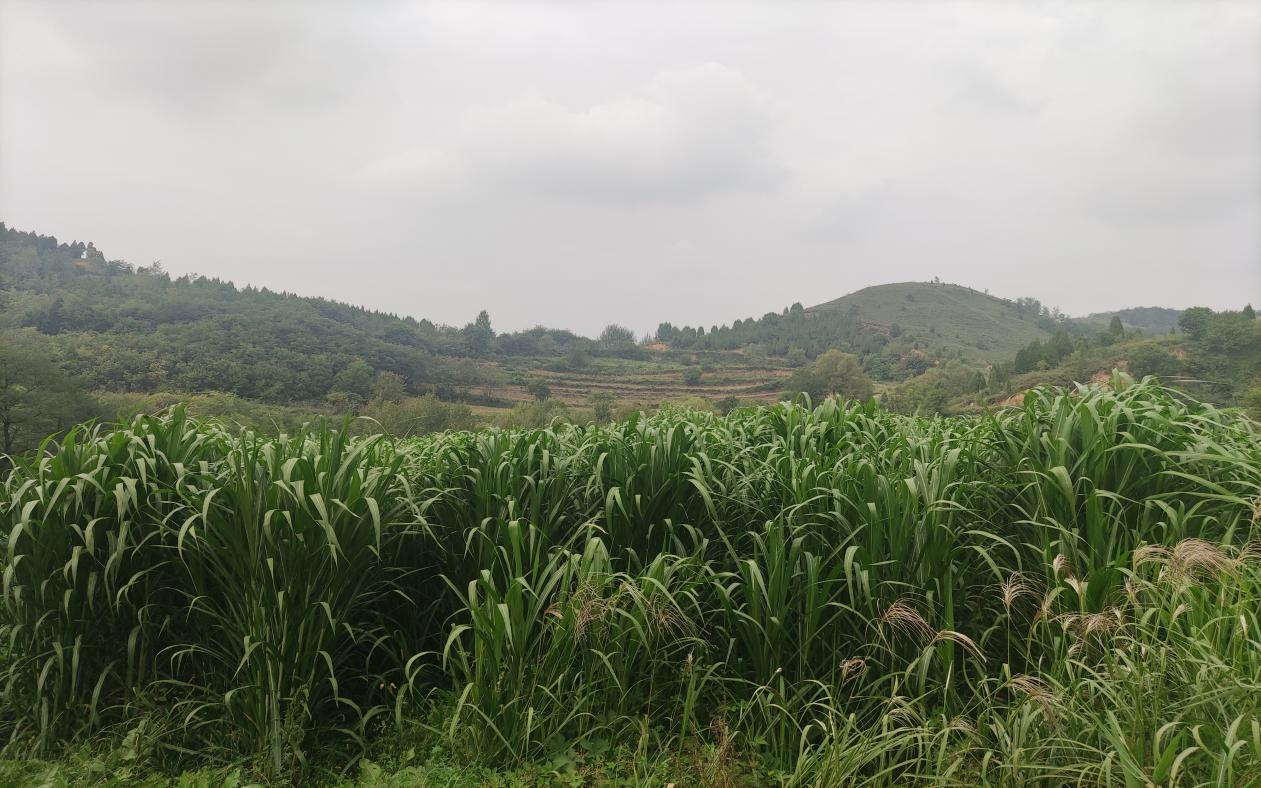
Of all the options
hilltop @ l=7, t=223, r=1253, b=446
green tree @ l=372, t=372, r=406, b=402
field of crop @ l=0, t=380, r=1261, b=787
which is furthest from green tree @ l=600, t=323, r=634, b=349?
field of crop @ l=0, t=380, r=1261, b=787

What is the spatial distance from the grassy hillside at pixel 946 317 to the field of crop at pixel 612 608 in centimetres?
6955

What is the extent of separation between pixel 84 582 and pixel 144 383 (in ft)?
167

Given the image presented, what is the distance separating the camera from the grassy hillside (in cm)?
7282

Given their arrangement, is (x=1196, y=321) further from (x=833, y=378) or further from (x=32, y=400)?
(x=32, y=400)

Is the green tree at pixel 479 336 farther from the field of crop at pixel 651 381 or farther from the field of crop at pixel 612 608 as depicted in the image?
the field of crop at pixel 612 608

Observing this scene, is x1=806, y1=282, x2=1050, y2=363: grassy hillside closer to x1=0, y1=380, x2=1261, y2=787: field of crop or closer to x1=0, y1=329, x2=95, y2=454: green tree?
x1=0, y1=380, x2=1261, y2=787: field of crop

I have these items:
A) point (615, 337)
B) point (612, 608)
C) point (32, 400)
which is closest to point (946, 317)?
point (615, 337)

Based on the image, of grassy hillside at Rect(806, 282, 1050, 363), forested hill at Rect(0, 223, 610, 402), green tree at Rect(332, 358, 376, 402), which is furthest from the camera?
grassy hillside at Rect(806, 282, 1050, 363)

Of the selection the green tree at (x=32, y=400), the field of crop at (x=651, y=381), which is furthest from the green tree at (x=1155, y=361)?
the green tree at (x=32, y=400)

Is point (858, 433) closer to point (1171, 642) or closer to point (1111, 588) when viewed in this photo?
point (1111, 588)

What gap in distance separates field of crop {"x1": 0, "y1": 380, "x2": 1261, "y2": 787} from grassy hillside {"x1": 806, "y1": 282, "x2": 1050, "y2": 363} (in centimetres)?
6955

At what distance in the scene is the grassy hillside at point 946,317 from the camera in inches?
2867

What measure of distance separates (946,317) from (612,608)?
324 feet

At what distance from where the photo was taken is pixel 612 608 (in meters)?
1.87
